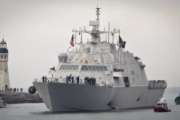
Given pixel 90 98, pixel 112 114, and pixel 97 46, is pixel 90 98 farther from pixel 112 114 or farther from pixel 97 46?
pixel 97 46

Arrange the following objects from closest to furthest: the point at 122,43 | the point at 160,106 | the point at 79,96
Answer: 1. the point at 79,96
2. the point at 122,43
3. the point at 160,106

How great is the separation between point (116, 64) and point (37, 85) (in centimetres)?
1137

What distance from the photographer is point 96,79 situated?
10938cm

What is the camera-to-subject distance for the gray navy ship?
10581 cm

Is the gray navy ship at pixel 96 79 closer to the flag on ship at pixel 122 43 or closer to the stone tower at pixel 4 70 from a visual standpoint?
the flag on ship at pixel 122 43

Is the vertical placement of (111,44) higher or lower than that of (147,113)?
higher

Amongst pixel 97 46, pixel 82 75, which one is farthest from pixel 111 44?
pixel 82 75

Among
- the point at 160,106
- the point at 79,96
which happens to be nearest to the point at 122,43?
the point at 160,106

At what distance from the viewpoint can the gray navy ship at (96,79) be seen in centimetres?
10581

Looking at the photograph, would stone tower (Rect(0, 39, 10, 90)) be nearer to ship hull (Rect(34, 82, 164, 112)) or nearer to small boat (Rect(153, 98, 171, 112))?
small boat (Rect(153, 98, 171, 112))

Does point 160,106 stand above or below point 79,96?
below

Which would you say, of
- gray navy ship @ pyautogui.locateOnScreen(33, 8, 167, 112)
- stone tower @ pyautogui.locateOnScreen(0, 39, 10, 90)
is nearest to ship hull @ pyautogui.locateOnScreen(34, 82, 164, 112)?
gray navy ship @ pyautogui.locateOnScreen(33, 8, 167, 112)

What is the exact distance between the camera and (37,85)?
11050 centimetres

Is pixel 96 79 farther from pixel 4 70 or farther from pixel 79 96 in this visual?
pixel 4 70
